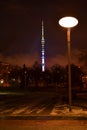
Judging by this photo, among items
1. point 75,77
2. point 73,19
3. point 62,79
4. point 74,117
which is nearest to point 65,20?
point 73,19

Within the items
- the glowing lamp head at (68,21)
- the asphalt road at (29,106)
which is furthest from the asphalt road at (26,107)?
the glowing lamp head at (68,21)

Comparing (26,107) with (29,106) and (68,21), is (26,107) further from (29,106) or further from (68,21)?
(68,21)

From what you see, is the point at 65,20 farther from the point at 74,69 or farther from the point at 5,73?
the point at 5,73

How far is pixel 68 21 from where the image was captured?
17688 millimetres

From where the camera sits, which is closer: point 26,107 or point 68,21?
point 68,21

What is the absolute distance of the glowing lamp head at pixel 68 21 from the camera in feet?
57.8

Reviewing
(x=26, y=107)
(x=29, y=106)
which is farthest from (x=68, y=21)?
(x=29, y=106)

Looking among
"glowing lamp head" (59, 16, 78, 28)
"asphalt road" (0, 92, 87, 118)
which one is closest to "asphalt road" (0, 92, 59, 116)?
"asphalt road" (0, 92, 87, 118)

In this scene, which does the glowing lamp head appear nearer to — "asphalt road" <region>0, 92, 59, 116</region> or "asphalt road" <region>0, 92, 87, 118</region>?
"asphalt road" <region>0, 92, 87, 118</region>

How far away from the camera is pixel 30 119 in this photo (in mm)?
16016

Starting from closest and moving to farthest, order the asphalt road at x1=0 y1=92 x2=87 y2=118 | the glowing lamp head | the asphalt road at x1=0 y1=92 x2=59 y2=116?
the glowing lamp head → the asphalt road at x1=0 y1=92 x2=87 y2=118 → the asphalt road at x1=0 y1=92 x2=59 y2=116

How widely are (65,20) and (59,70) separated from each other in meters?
120

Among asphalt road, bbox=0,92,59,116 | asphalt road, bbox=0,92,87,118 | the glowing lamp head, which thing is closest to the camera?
the glowing lamp head

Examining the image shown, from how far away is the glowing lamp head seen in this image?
17609 mm
